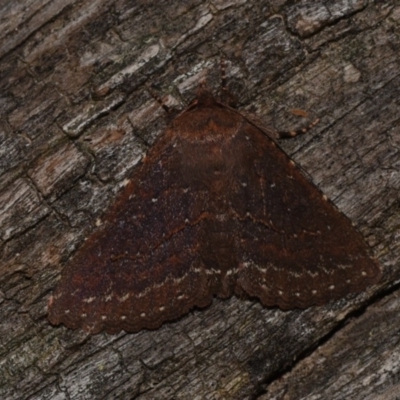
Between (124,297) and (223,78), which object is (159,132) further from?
(124,297)

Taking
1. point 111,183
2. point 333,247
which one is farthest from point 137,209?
point 333,247

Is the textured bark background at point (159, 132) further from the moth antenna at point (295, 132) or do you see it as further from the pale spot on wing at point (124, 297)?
the pale spot on wing at point (124, 297)

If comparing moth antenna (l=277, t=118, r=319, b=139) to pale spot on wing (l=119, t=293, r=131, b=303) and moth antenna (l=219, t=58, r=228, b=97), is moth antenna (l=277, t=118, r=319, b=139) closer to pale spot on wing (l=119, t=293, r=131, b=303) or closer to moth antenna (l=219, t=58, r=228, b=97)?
moth antenna (l=219, t=58, r=228, b=97)

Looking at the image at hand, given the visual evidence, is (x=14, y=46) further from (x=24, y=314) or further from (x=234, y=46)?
(x=24, y=314)

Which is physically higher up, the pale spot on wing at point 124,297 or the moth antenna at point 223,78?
the moth antenna at point 223,78

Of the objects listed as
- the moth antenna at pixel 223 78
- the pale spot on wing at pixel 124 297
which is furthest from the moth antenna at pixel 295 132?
the pale spot on wing at pixel 124 297

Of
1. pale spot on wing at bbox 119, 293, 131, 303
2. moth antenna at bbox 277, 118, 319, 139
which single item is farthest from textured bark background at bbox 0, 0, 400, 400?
pale spot on wing at bbox 119, 293, 131, 303
